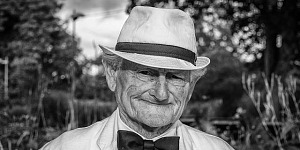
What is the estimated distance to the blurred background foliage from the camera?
4945 millimetres

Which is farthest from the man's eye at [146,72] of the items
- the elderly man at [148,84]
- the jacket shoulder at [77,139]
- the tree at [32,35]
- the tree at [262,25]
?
the tree at [32,35]

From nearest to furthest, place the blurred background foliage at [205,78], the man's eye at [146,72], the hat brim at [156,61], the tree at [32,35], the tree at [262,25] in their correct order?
the hat brim at [156,61] → the man's eye at [146,72] → the blurred background foliage at [205,78] → the tree at [262,25] → the tree at [32,35]

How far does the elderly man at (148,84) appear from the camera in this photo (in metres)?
2.05

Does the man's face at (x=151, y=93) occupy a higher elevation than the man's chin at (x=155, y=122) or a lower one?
higher

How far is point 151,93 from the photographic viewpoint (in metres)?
2.04

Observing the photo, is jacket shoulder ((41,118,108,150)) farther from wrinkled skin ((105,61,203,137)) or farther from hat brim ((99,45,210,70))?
hat brim ((99,45,210,70))

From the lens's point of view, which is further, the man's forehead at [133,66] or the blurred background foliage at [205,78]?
the blurred background foliage at [205,78]

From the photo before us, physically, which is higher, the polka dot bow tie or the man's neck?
the man's neck

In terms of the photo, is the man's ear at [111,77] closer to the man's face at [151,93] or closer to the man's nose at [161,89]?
the man's face at [151,93]

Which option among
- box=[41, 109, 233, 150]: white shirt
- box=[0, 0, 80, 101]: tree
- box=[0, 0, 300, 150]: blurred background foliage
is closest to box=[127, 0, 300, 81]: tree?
box=[0, 0, 300, 150]: blurred background foliage

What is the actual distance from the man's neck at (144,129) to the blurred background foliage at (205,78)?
1.91 meters

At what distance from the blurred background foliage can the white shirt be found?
Answer: 1720mm

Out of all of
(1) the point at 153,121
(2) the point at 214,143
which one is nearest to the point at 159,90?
(1) the point at 153,121

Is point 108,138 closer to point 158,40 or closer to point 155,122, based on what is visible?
point 155,122
